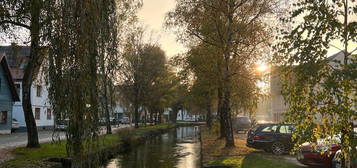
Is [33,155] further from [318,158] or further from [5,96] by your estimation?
[5,96]

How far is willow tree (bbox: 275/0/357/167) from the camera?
7418mm

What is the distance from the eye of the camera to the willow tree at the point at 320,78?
742cm

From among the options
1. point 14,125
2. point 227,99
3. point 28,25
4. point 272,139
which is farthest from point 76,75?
point 14,125

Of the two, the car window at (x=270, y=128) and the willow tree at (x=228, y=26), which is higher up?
the willow tree at (x=228, y=26)

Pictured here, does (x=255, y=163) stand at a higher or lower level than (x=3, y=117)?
lower

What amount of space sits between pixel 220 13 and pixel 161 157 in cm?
866

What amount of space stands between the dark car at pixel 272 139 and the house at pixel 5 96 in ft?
88.7

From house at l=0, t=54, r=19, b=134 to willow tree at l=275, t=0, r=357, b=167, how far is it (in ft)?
110

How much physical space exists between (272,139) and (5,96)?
2916 centimetres

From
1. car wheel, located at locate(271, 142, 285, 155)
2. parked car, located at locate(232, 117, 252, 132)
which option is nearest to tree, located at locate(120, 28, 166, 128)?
parked car, located at locate(232, 117, 252, 132)

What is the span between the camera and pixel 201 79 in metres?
23.2

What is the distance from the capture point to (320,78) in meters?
7.82

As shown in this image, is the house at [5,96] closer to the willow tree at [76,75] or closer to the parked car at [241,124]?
the parked car at [241,124]

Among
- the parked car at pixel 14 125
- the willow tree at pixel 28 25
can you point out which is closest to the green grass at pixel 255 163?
the willow tree at pixel 28 25
